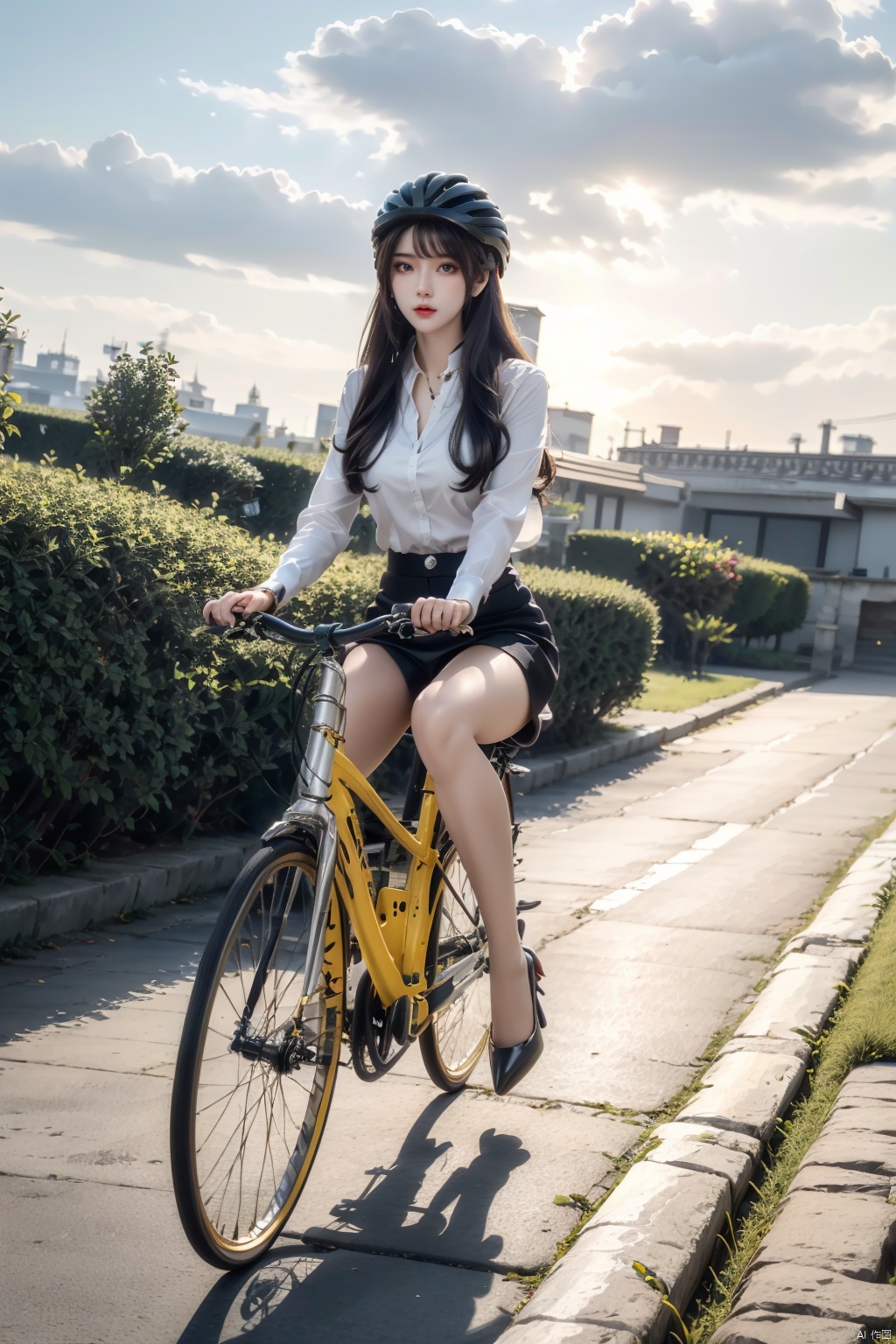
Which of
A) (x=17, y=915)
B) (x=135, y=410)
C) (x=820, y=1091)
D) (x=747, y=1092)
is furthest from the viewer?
(x=135, y=410)

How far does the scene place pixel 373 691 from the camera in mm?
3242

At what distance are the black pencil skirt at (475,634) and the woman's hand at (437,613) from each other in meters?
0.49

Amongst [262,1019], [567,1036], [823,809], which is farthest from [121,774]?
[823,809]

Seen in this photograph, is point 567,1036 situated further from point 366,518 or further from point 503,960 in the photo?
point 366,518

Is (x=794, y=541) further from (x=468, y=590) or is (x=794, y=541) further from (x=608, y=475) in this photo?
(x=468, y=590)

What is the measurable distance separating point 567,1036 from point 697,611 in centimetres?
1597

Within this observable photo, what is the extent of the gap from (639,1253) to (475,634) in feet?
4.77

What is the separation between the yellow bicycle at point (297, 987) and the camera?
8.44 ft

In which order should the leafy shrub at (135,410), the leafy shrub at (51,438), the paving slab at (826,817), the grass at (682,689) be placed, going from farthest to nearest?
the leafy shrub at (51,438) → the grass at (682,689) → the leafy shrub at (135,410) → the paving slab at (826,817)

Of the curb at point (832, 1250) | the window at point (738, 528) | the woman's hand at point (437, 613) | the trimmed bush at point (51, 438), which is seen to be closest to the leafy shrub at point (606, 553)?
the trimmed bush at point (51, 438)

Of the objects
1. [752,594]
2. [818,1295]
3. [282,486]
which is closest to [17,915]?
[818,1295]

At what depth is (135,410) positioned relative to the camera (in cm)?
1365

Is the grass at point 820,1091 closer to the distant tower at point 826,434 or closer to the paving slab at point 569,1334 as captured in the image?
the paving slab at point 569,1334

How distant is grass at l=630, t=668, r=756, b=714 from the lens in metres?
14.4
